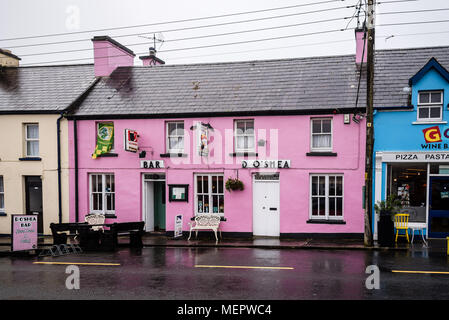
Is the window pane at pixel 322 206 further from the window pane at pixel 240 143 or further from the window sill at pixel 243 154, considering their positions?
the window pane at pixel 240 143

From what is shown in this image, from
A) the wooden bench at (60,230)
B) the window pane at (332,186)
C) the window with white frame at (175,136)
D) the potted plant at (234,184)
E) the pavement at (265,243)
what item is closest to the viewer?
the pavement at (265,243)

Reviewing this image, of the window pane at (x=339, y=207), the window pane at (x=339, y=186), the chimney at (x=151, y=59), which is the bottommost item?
the window pane at (x=339, y=207)

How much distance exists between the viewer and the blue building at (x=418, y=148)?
15.2m

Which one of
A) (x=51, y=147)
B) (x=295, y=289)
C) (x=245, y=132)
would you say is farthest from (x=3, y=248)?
(x=295, y=289)

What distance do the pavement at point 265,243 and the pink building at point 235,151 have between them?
664 mm

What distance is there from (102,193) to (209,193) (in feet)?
16.6

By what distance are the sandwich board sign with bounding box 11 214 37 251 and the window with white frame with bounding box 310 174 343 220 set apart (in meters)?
10.9

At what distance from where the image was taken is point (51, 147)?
59.7 ft

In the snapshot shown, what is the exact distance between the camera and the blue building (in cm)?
1518

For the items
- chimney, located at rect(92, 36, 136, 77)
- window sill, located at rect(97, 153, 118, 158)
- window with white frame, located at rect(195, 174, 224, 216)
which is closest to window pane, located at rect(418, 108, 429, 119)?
window with white frame, located at rect(195, 174, 224, 216)

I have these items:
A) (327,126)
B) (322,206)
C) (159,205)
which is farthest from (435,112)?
(159,205)

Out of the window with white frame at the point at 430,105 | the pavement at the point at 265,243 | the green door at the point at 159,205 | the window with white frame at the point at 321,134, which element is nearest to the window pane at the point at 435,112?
the window with white frame at the point at 430,105

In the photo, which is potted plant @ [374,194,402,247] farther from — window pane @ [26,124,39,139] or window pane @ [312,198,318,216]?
window pane @ [26,124,39,139]
